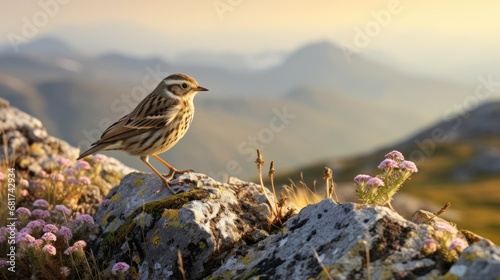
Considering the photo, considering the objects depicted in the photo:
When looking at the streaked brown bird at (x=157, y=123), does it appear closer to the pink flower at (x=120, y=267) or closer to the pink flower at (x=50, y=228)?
the pink flower at (x=50, y=228)

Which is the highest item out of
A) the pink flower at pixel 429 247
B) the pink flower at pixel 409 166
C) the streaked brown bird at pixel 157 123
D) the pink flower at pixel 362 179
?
the streaked brown bird at pixel 157 123

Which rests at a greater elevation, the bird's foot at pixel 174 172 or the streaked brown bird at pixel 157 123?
the streaked brown bird at pixel 157 123

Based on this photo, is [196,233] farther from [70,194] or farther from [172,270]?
[70,194]

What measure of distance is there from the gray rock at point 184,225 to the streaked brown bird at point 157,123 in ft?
3.14

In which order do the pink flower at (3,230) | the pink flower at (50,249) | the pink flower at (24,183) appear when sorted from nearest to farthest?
1. the pink flower at (50,249)
2. the pink flower at (3,230)
3. the pink flower at (24,183)

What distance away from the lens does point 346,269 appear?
564 centimetres

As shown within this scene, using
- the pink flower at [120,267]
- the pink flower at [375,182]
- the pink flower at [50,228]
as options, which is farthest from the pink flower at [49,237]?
the pink flower at [375,182]

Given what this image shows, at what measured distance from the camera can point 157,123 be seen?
10.2 metres

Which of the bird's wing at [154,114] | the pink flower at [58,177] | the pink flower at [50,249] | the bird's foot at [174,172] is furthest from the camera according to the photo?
the pink flower at [58,177]

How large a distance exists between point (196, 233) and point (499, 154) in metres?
202

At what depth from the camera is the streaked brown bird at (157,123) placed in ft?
33.5

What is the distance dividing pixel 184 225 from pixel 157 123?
3256 mm

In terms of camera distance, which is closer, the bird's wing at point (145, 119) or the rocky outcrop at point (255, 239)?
the rocky outcrop at point (255, 239)

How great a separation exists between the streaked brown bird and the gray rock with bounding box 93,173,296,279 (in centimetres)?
96
